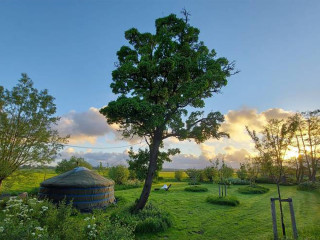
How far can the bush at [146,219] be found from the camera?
922 cm

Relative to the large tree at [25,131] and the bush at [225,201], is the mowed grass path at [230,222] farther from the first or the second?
the large tree at [25,131]

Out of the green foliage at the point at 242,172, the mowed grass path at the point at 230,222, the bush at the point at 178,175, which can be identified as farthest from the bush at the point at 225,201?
the bush at the point at 178,175

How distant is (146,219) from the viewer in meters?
9.51

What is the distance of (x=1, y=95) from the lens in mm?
10500

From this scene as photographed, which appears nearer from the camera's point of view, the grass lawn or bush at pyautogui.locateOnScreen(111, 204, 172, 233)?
the grass lawn

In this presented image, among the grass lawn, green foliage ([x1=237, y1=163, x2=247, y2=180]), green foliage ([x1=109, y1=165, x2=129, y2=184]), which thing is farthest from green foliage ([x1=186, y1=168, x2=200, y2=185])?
the grass lawn

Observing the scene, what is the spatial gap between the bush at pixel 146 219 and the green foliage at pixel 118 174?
68.0 feet

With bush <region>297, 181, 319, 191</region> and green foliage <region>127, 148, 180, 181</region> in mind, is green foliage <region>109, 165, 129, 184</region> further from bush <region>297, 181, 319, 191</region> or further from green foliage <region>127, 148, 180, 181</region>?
bush <region>297, 181, 319, 191</region>

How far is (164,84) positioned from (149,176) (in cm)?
556

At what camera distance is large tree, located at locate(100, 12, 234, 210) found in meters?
9.58

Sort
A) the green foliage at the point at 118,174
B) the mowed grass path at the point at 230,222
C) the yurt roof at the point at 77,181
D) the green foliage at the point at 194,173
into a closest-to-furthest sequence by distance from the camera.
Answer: the mowed grass path at the point at 230,222 → the yurt roof at the point at 77,181 → the green foliage at the point at 118,174 → the green foliage at the point at 194,173

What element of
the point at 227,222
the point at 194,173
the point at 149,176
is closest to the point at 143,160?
the point at 149,176

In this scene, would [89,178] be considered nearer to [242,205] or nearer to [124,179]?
[242,205]

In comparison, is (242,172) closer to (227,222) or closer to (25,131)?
(227,222)
